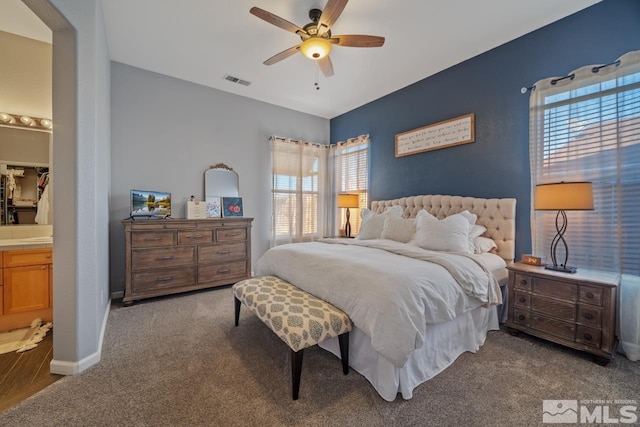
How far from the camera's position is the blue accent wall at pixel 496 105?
2434 mm

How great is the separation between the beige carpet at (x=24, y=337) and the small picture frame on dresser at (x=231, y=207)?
89.1 inches

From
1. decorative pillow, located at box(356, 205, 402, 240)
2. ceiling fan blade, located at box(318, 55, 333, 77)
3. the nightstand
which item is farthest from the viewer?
decorative pillow, located at box(356, 205, 402, 240)

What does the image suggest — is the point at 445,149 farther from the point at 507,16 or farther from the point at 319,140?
the point at 319,140

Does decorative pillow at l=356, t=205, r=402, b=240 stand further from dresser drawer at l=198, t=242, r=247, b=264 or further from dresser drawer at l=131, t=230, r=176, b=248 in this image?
dresser drawer at l=131, t=230, r=176, b=248

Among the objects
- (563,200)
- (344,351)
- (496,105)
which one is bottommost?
(344,351)

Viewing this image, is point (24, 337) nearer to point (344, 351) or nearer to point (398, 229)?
point (344, 351)

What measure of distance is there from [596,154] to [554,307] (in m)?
1.45

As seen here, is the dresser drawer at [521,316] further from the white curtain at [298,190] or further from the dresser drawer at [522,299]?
the white curtain at [298,190]

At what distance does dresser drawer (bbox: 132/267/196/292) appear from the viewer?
320 centimetres

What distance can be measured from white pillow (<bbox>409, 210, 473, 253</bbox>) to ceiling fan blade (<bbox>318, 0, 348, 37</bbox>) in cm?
220

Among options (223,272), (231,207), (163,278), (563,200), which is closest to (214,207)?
(231,207)

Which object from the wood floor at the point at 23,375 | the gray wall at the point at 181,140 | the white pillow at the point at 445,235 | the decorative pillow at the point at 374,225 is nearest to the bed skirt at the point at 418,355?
the white pillow at the point at 445,235

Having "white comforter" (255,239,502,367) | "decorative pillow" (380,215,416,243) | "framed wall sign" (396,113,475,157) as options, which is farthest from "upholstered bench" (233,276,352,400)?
"framed wall sign" (396,113,475,157)

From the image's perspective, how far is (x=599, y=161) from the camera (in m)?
2.38
